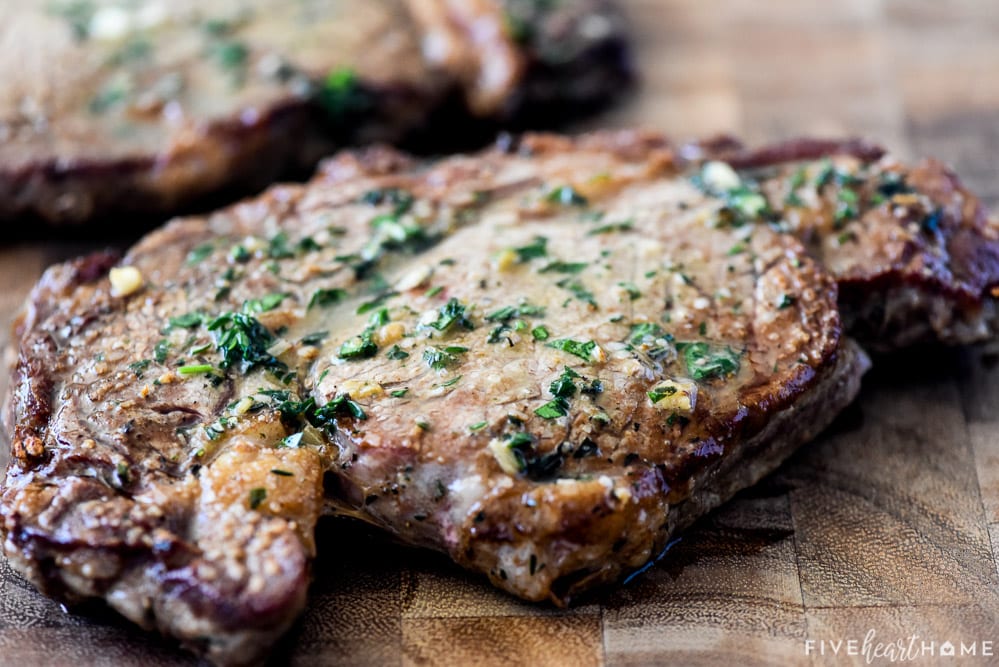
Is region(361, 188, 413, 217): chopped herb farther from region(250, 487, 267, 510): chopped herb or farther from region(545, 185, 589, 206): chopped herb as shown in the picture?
region(250, 487, 267, 510): chopped herb

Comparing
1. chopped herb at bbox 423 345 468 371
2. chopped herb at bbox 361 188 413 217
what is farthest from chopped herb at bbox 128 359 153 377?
chopped herb at bbox 361 188 413 217

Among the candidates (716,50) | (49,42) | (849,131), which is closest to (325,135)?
(49,42)

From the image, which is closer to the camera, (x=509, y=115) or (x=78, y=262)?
(x=78, y=262)

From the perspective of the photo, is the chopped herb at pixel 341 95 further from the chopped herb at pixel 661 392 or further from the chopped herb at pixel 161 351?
the chopped herb at pixel 661 392

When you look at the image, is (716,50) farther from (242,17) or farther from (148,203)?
(148,203)

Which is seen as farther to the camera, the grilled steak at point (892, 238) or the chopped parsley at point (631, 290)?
the grilled steak at point (892, 238)

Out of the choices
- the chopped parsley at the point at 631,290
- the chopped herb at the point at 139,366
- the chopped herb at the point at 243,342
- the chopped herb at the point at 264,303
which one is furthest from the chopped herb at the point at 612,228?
the chopped herb at the point at 139,366
